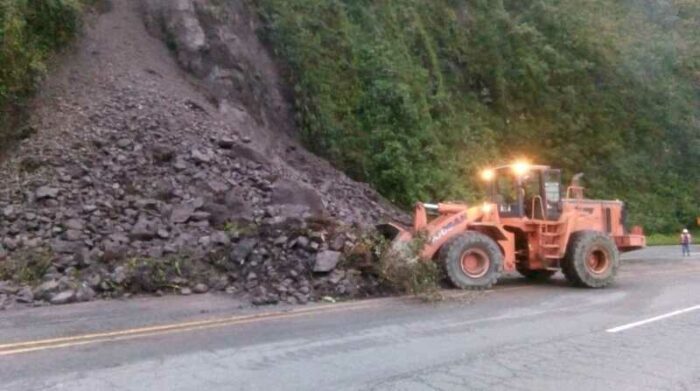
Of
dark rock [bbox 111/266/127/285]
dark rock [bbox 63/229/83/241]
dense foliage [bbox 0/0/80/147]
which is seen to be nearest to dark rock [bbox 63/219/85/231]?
dark rock [bbox 63/229/83/241]

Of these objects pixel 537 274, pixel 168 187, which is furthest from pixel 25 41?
pixel 537 274

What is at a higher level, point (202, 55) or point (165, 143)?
point (202, 55)

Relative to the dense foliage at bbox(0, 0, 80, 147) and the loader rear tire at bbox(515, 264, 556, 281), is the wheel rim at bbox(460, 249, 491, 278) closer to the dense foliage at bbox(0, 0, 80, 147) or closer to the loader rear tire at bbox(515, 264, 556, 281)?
the loader rear tire at bbox(515, 264, 556, 281)

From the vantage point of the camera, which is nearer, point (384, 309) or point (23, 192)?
point (384, 309)

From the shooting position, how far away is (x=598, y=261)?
15.6 metres

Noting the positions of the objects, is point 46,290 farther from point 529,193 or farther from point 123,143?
point 529,193

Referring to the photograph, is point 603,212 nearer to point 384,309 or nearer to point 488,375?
point 384,309

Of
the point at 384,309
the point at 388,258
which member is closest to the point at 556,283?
the point at 388,258

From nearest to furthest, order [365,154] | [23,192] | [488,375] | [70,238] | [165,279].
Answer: [488,375] → [165,279] → [70,238] → [23,192] → [365,154]

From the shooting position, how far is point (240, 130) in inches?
791

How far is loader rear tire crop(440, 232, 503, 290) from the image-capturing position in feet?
45.3

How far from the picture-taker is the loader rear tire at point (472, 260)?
13.8 m

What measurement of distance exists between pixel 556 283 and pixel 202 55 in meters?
11.9

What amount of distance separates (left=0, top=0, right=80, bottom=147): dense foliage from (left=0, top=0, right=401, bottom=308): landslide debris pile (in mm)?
490
